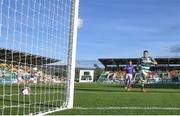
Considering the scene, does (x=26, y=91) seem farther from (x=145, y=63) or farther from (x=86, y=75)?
(x=86, y=75)

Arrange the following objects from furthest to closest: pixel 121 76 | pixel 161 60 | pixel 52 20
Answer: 1. pixel 161 60
2. pixel 121 76
3. pixel 52 20

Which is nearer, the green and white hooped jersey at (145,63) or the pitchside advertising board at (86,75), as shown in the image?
the green and white hooped jersey at (145,63)

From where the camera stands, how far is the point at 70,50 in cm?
1040

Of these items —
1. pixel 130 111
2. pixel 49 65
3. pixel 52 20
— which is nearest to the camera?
pixel 130 111

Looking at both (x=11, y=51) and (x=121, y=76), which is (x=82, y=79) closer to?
(x=121, y=76)

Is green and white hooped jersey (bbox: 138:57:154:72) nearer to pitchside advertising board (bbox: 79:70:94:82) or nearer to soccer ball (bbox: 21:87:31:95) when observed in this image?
soccer ball (bbox: 21:87:31:95)

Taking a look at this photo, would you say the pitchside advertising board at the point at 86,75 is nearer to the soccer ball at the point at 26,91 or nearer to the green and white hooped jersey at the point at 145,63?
the green and white hooped jersey at the point at 145,63

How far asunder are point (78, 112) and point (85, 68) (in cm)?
6921

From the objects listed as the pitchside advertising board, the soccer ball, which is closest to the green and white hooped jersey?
the soccer ball

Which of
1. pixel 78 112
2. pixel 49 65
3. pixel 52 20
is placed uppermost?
pixel 52 20

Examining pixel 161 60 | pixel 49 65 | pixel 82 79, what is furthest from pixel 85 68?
pixel 49 65

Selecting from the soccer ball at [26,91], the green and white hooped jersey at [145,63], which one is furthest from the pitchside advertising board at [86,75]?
the soccer ball at [26,91]

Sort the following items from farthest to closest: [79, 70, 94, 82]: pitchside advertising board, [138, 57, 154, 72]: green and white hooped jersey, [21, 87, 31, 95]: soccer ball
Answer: [79, 70, 94, 82]: pitchside advertising board, [138, 57, 154, 72]: green and white hooped jersey, [21, 87, 31, 95]: soccer ball

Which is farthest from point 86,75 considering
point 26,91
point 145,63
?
point 26,91
